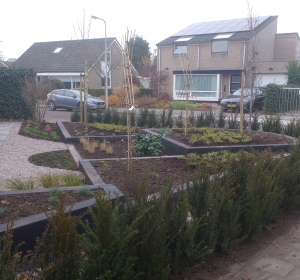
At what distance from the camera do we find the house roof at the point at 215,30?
35062mm

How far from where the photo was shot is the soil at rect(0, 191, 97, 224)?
453 cm

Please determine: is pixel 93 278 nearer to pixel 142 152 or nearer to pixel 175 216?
pixel 175 216

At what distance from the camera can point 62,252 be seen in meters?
2.73

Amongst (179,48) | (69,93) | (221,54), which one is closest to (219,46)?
(221,54)

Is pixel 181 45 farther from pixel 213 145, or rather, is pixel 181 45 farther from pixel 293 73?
→ pixel 213 145

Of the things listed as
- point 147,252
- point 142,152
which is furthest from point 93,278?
point 142,152

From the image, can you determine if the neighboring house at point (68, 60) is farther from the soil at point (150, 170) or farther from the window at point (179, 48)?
the soil at point (150, 170)

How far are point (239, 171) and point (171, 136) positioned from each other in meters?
5.59

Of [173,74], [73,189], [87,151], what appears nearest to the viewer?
[73,189]

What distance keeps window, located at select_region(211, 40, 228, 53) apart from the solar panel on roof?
4.23ft

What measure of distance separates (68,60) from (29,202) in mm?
36654

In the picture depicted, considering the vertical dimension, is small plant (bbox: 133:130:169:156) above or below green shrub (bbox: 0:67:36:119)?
below

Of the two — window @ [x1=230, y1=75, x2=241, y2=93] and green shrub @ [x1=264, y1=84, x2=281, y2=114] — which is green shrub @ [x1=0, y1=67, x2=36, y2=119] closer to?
green shrub @ [x1=264, y1=84, x2=281, y2=114]

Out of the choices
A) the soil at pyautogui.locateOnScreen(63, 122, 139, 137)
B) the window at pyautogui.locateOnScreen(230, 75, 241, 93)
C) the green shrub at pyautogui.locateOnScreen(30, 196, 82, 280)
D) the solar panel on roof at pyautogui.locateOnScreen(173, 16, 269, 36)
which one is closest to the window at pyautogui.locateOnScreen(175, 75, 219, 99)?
the window at pyautogui.locateOnScreen(230, 75, 241, 93)
